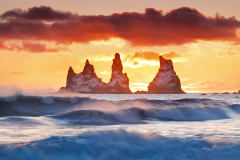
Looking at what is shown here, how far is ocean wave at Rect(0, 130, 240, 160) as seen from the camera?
305 inches

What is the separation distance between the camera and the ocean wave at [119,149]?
25.4 feet

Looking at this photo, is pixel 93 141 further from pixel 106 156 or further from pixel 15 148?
pixel 15 148

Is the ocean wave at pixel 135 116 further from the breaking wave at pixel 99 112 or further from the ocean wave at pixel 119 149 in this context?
the ocean wave at pixel 119 149

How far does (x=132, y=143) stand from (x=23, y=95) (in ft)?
84.2

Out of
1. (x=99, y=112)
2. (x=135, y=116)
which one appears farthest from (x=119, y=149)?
(x=135, y=116)

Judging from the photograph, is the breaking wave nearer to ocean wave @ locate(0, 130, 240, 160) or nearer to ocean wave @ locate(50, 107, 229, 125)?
ocean wave @ locate(50, 107, 229, 125)

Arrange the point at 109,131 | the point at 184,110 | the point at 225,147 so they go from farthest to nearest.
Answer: the point at 184,110 → the point at 109,131 → the point at 225,147

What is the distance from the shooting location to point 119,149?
8.36 metres

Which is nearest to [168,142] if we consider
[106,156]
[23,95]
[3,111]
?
[106,156]

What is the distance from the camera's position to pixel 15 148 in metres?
7.94

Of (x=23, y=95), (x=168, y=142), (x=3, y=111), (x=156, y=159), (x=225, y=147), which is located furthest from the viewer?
(x=23, y=95)

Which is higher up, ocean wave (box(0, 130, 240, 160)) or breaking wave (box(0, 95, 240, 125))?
ocean wave (box(0, 130, 240, 160))

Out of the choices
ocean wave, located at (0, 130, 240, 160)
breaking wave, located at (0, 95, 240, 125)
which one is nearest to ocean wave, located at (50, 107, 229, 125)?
breaking wave, located at (0, 95, 240, 125)

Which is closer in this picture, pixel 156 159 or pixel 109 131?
pixel 156 159
